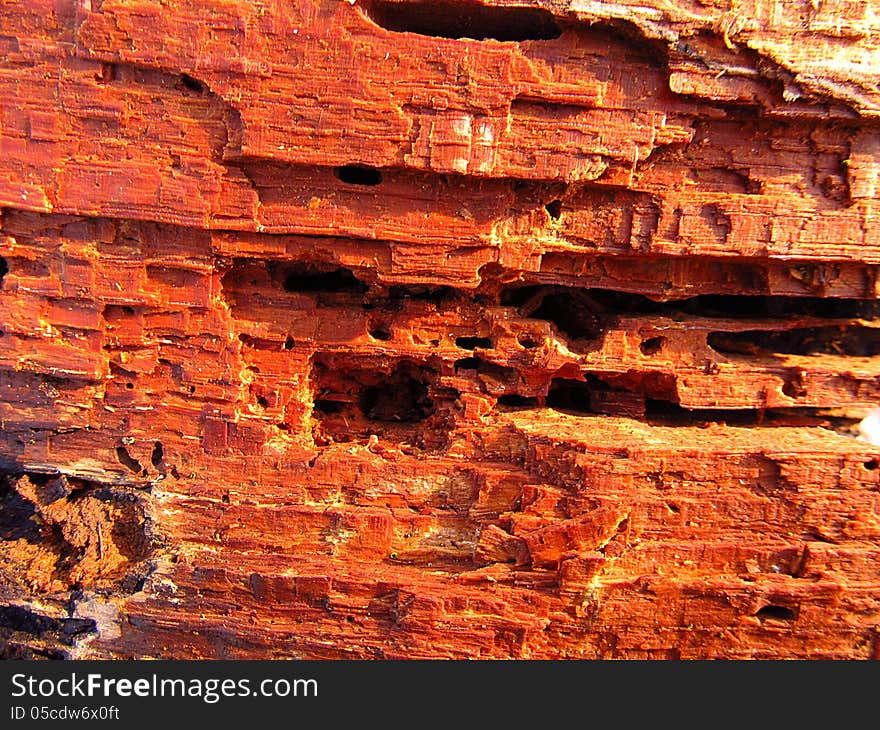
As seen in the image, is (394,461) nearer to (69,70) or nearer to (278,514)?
(278,514)

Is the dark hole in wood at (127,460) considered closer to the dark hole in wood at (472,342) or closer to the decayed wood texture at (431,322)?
the decayed wood texture at (431,322)

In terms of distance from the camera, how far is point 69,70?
12.9ft

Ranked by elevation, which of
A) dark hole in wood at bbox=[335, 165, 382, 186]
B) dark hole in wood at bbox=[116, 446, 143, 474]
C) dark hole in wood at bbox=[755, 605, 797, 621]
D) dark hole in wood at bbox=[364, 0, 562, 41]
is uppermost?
dark hole in wood at bbox=[364, 0, 562, 41]

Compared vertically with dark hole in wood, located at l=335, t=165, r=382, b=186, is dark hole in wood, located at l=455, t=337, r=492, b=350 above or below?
below

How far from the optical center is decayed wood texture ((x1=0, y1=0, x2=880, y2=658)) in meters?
3.92

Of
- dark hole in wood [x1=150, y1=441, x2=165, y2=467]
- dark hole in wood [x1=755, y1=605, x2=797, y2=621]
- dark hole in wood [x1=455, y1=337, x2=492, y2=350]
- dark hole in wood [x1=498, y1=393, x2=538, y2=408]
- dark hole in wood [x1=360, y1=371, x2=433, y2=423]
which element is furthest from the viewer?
dark hole in wood [x1=360, y1=371, x2=433, y2=423]

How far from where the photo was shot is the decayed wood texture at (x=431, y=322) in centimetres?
392

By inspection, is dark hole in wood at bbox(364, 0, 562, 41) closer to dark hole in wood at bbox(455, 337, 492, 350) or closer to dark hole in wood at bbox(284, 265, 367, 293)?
dark hole in wood at bbox(284, 265, 367, 293)

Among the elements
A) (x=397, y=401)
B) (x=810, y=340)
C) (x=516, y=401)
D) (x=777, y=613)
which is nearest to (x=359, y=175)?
(x=397, y=401)

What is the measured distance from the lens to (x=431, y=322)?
4562mm

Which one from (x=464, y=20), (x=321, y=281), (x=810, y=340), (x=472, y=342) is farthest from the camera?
(x=810, y=340)

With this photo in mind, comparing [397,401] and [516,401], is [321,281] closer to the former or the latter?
[397,401]

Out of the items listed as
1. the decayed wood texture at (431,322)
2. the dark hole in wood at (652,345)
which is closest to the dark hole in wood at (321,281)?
the decayed wood texture at (431,322)

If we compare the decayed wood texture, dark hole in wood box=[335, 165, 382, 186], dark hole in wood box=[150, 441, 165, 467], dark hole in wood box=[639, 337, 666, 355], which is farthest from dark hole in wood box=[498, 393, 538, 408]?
dark hole in wood box=[150, 441, 165, 467]
